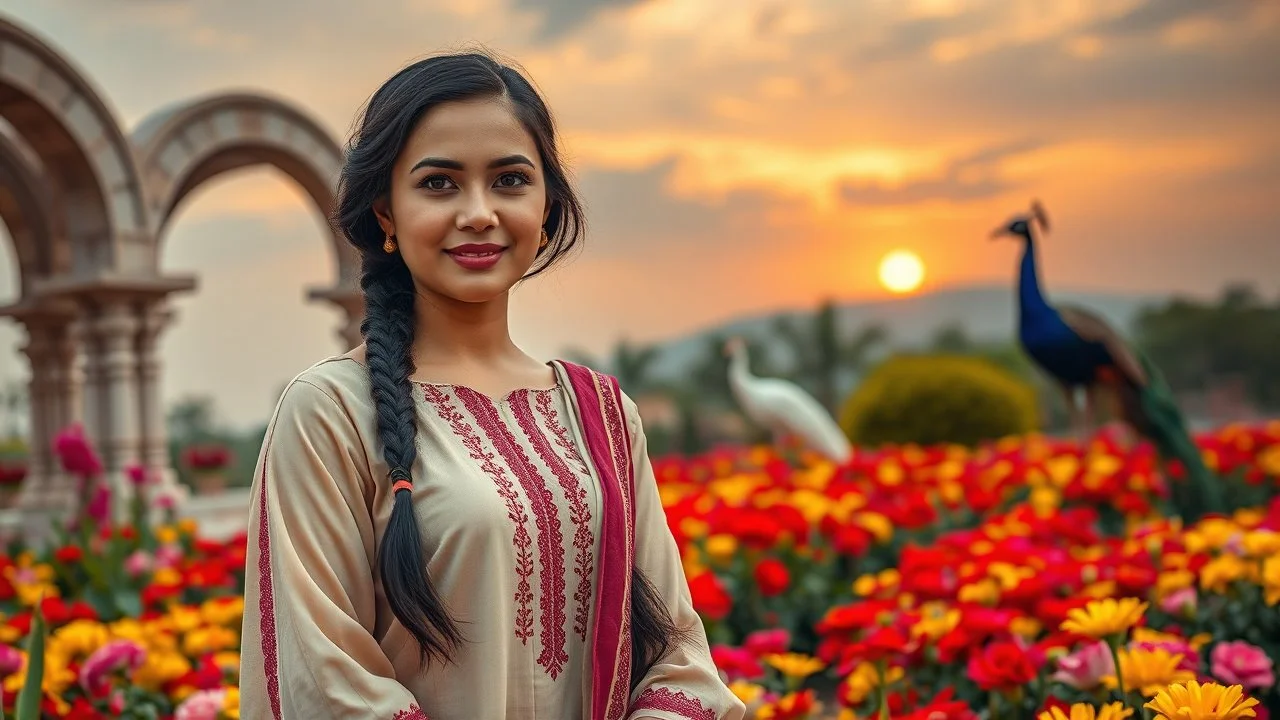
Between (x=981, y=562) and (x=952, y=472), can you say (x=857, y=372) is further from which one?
(x=981, y=562)

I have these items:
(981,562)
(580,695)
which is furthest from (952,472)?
(580,695)

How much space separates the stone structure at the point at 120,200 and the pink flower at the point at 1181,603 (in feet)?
18.3

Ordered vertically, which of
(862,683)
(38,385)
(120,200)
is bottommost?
(862,683)

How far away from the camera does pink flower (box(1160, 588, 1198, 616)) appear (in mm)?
3389

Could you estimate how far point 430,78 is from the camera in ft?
5.51

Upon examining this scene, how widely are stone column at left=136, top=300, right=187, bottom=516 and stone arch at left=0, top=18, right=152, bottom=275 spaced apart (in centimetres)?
31

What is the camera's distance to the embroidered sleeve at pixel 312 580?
1.50m

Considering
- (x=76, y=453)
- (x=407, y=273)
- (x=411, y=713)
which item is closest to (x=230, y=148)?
(x=76, y=453)

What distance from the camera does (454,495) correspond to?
159cm

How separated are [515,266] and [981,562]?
2.35 meters

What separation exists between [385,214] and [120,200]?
6038 mm

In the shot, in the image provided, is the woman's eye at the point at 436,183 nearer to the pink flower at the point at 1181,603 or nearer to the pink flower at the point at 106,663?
the pink flower at the point at 106,663

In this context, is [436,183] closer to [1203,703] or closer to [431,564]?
[431,564]

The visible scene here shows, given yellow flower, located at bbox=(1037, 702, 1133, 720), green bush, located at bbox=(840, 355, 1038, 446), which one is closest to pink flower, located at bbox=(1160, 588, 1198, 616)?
yellow flower, located at bbox=(1037, 702, 1133, 720)
